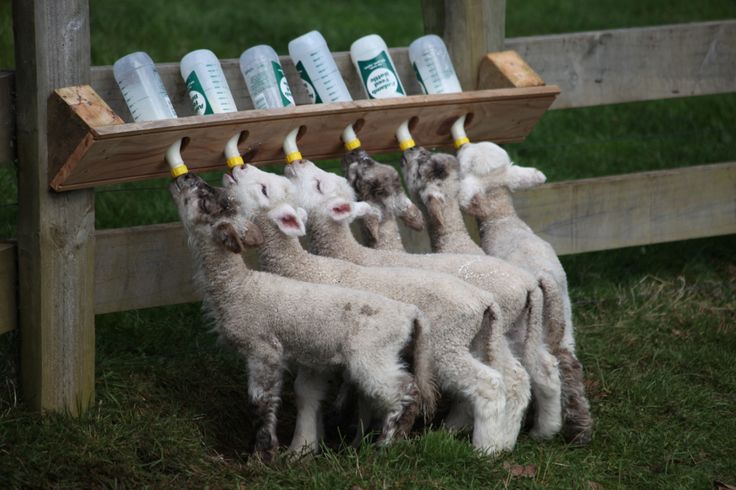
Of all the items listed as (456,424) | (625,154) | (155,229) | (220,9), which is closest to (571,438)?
(456,424)

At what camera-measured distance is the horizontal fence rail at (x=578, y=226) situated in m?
4.64

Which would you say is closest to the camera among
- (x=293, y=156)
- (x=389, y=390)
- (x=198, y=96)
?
(x=389, y=390)

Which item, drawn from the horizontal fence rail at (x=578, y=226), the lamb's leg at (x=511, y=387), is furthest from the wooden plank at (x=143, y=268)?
the lamb's leg at (x=511, y=387)

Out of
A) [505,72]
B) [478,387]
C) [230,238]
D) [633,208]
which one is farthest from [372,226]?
[633,208]

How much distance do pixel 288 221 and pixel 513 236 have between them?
1141 mm

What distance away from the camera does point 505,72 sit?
517 cm

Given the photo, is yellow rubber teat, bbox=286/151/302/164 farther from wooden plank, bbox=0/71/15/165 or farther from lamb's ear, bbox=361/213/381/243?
wooden plank, bbox=0/71/15/165

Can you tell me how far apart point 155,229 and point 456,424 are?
1519mm

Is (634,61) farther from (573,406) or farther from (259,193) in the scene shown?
(259,193)

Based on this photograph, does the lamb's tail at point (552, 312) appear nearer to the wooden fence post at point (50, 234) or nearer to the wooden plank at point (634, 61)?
the wooden plank at point (634, 61)

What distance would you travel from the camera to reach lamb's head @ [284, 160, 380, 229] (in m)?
4.37

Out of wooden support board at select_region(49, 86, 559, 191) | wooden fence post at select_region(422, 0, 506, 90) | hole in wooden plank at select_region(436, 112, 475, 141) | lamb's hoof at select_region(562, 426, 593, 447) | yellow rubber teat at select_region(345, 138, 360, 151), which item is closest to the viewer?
wooden support board at select_region(49, 86, 559, 191)

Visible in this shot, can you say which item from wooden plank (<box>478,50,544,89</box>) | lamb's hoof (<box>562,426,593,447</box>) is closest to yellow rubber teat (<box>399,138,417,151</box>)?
wooden plank (<box>478,50,544,89</box>)

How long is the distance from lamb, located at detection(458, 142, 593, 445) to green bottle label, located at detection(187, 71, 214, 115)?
3.88ft
